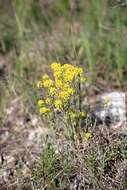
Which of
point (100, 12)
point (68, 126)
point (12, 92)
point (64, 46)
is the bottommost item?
point (68, 126)

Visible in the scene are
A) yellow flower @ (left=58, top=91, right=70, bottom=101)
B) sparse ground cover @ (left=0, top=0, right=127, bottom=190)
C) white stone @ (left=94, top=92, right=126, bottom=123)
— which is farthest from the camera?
white stone @ (left=94, top=92, right=126, bottom=123)

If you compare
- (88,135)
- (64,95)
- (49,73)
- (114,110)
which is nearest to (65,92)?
(64,95)

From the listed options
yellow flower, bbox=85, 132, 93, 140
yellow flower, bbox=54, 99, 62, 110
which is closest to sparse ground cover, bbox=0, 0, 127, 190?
yellow flower, bbox=85, 132, 93, 140

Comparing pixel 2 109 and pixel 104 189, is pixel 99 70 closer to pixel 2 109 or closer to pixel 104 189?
pixel 2 109

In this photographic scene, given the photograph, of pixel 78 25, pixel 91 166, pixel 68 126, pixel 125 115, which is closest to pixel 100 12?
pixel 78 25

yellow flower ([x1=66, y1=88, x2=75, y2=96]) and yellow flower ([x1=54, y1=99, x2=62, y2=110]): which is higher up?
yellow flower ([x1=66, y1=88, x2=75, y2=96])

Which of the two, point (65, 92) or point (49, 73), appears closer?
point (65, 92)

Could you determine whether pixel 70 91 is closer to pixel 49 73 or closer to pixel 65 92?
pixel 65 92

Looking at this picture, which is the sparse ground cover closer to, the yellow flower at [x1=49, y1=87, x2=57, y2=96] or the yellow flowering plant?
the yellow flowering plant
